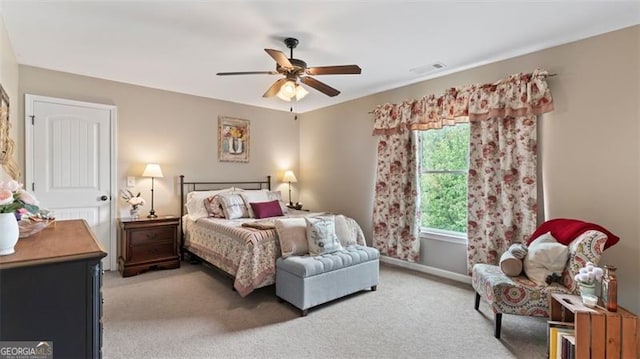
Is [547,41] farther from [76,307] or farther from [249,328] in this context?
[76,307]

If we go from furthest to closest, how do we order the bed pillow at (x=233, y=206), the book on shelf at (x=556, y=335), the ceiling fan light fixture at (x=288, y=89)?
the bed pillow at (x=233, y=206) < the ceiling fan light fixture at (x=288, y=89) < the book on shelf at (x=556, y=335)

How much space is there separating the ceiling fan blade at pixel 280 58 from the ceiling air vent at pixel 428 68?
1769 mm

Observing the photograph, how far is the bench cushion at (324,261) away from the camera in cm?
284

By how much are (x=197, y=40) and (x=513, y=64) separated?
3.25m

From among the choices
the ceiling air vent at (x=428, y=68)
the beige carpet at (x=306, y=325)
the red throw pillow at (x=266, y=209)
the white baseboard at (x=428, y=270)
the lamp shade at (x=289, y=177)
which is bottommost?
the beige carpet at (x=306, y=325)

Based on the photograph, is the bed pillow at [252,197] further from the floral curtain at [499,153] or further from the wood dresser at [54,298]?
the wood dresser at [54,298]

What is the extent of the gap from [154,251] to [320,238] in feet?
7.95

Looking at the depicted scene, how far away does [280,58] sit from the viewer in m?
2.54

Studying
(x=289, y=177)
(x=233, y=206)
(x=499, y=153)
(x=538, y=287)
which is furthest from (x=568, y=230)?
(x=289, y=177)

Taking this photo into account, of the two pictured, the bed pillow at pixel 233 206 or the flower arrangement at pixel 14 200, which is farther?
the bed pillow at pixel 233 206

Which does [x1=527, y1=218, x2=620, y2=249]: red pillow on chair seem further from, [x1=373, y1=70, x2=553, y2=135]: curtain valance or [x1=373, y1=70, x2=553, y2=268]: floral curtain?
[x1=373, y1=70, x2=553, y2=135]: curtain valance

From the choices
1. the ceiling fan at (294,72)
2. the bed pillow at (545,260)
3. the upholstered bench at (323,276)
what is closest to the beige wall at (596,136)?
the bed pillow at (545,260)

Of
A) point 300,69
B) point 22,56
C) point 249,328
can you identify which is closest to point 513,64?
point 300,69

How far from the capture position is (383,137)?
14.6 ft
